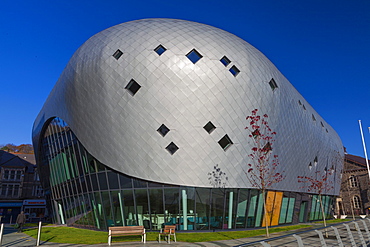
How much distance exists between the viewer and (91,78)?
18625 mm

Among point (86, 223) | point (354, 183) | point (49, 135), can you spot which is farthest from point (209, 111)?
point (354, 183)

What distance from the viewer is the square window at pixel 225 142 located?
17394 mm

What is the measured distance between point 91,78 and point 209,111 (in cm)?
861

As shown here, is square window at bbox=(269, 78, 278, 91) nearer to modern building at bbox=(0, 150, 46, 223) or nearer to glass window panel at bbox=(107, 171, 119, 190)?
glass window panel at bbox=(107, 171, 119, 190)

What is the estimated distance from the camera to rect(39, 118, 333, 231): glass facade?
16.9 meters

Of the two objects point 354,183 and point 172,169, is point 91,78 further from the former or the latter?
point 354,183

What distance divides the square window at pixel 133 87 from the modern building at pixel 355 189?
145ft

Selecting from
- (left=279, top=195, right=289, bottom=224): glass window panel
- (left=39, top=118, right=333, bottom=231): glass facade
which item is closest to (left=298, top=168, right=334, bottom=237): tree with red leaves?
(left=39, top=118, right=333, bottom=231): glass facade

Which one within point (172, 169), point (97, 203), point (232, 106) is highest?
point (232, 106)

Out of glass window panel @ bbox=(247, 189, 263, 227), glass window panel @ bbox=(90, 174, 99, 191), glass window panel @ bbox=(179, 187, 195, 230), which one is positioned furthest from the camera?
glass window panel @ bbox=(90, 174, 99, 191)

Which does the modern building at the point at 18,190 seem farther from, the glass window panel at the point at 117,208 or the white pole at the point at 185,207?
the white pole at the point at 185,207

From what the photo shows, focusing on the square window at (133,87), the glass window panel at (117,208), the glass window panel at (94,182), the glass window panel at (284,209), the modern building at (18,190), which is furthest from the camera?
the modern building at (18,190)

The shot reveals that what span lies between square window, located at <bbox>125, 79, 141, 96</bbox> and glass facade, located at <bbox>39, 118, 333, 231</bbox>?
5.66m

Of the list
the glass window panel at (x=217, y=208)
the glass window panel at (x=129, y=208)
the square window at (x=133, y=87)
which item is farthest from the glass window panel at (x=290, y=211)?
the square window at (x=133, y=87)
